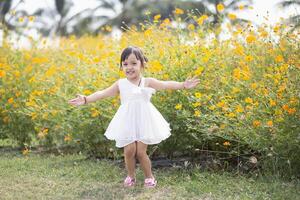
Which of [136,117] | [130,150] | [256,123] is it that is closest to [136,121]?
[136,117]

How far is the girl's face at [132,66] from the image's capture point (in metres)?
4.74

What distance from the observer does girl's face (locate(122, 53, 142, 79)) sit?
15.6 feet

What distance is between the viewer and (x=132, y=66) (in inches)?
187

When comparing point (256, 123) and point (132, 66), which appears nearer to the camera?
point (256, 123)

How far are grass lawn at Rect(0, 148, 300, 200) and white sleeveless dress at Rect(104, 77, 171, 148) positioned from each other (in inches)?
17.7

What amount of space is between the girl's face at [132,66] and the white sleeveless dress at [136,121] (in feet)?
0.29

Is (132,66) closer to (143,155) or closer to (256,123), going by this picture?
(143,155)

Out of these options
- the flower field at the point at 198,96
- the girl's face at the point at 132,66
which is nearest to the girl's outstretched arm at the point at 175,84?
the girl's face at the point at 132,66

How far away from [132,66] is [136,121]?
1.60 ft

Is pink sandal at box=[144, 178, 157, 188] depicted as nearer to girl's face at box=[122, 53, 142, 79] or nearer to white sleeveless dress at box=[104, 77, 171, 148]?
white sleeveless dress at box=[104, 77, 171, 148]

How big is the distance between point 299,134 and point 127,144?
4.84 ft

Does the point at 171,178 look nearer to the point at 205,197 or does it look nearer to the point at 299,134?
the point at 205,197

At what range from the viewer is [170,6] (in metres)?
32.8

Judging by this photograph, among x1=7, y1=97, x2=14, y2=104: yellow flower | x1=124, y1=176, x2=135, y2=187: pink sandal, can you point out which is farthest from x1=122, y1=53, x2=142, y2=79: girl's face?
x1=7, y1=97, x2=14, y2=104: yellow flower
